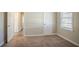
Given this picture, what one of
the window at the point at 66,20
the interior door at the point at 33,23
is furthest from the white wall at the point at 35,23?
the window at the point at 66,20

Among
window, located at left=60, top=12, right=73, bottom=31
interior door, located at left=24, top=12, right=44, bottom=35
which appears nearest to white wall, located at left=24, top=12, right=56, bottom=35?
interior door, located at left=24, top=12, right=44, bottom=35

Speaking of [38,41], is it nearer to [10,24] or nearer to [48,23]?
[48,23]

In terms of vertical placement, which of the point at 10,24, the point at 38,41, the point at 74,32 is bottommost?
the point at 38,41

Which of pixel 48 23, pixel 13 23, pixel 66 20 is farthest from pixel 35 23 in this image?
pixel 66 20

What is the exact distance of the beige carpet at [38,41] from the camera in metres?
1.89

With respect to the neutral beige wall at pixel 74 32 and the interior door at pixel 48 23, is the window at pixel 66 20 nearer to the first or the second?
the neutral beige wall at pixel 74 32

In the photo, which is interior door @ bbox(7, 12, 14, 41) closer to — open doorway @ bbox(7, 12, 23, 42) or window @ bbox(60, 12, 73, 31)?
open doorway @ bbox(7, 12, 23, 42)

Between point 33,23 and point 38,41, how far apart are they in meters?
0.27

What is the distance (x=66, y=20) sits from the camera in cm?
193
